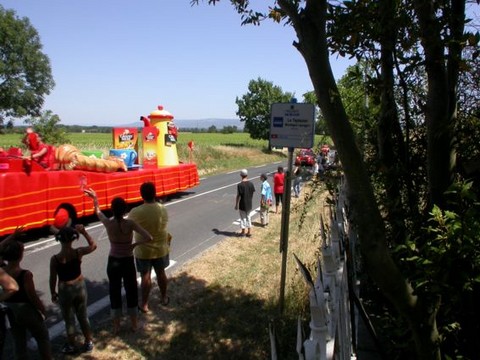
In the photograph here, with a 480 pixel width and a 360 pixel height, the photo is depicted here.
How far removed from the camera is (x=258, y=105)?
195 feet

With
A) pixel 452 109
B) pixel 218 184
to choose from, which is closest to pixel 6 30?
pixel 218 184

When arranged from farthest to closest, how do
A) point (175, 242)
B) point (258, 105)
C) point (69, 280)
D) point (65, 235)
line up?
1. point (258, 105)
2. point (175, 242)
3. point (69, 280)
4. point (65, 235)

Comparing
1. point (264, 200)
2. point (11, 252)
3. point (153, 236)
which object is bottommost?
point (264, 200)

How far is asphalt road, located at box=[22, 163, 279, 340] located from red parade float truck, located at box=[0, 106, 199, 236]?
27.7 inches

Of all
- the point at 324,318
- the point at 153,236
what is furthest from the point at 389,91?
the point at 153,236

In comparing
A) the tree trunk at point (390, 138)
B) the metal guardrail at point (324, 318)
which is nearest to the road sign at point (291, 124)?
the tree trunk at point (390, 138)

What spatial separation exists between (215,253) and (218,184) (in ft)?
44.4

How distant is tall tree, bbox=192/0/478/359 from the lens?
2.01 m

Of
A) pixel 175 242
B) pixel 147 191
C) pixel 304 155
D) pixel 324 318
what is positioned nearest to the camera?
pixel 324 318

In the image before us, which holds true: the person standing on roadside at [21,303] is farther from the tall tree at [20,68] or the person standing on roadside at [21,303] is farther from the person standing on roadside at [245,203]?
the tall tree at [20,68]

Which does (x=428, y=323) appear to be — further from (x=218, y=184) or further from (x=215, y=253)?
(x=218, y=184)

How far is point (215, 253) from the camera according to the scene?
8.62 meters

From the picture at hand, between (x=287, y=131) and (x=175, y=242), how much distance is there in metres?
5.09

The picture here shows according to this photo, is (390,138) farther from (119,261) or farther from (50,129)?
(50,129)
